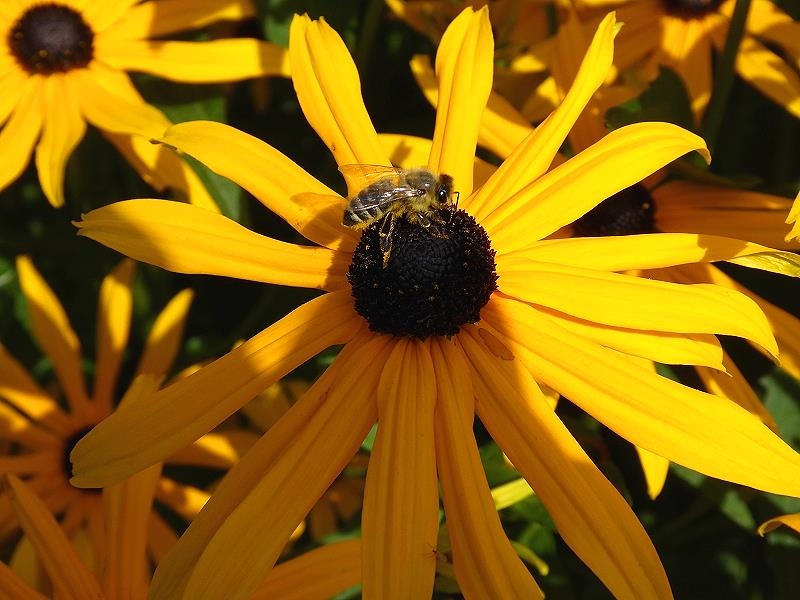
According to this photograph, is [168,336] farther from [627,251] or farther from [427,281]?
[627,251]

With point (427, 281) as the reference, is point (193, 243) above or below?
above

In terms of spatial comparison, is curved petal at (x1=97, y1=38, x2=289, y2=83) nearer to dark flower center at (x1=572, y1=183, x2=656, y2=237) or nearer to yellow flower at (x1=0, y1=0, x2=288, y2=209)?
yellow flower at (x1=0, y1=0, x2=288, y2=209)

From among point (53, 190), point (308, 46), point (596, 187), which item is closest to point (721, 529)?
point (596, 187)

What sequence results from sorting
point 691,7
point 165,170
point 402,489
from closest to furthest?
point 402,489 → point 165,170 → point 691,7

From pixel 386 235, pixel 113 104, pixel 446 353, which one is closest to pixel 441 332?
pixel 446 353

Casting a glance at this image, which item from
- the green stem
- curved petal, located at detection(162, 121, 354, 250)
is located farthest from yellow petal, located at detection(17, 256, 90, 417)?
the green stem

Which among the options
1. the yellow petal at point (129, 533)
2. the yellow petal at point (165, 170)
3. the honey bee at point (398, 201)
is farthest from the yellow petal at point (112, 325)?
the honey bee at point (398, 201)
